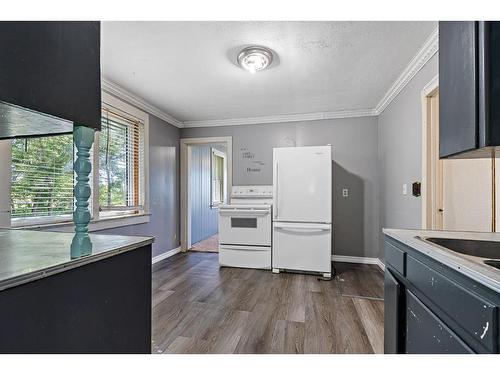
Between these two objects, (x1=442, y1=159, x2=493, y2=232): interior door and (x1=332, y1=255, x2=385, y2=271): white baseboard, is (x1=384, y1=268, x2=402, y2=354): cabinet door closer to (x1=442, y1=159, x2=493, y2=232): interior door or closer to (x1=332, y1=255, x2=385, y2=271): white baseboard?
(x1=442, y1=159, x2=493, y2=232): interior door

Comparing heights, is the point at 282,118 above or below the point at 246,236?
above

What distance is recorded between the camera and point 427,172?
2211 mm

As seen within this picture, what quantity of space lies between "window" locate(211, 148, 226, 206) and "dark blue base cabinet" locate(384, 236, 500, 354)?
17.5 feet

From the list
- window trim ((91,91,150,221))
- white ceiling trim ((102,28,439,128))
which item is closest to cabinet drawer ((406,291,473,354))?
white ceiling trim ((102,28,439,128))

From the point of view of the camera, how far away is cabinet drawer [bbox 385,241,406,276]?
1229mm

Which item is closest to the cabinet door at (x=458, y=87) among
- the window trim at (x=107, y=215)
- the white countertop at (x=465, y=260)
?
the white countertop at (x=465, y=260)

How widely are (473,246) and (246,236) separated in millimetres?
2563

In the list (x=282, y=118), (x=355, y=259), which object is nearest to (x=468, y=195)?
(x=355, y=259)

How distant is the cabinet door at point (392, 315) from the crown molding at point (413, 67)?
1.79 m

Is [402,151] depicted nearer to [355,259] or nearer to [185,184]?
[355,259]

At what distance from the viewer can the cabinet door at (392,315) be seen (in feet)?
4.10
